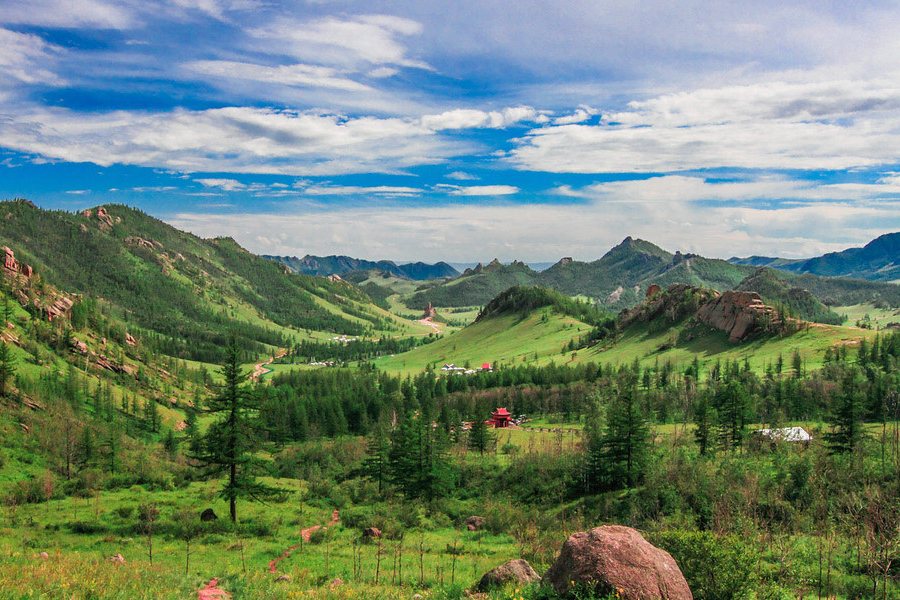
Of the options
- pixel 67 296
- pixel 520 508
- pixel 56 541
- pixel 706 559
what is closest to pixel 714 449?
pixel 520 508

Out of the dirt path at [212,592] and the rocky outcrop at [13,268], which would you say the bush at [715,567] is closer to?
the dirt path at [212,592]

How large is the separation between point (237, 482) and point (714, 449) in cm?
7108

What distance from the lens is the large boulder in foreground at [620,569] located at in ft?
63.2

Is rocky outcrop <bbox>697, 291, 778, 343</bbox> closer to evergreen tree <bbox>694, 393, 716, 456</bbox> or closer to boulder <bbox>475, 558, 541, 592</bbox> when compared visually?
evergreen tree <bbox>694, 393, 716, 456</bbox>

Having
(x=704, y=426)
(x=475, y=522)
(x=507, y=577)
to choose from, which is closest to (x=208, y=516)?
(x=475, y=522)

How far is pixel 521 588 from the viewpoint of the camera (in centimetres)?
2167

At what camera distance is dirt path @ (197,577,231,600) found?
23703mm

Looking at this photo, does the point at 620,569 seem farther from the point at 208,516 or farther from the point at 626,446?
the point at 626,446

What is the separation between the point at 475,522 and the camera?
56.4 m

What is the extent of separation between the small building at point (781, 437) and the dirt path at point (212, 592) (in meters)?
76.6

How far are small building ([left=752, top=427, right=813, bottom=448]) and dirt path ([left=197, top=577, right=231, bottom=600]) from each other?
7656 centimetres

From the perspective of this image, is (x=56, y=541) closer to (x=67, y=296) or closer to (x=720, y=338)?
(x=67, y=296)

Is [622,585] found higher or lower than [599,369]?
higher

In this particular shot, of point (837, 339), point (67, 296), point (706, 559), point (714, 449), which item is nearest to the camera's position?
point (706, 559)
